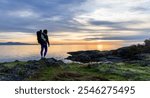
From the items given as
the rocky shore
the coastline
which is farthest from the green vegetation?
the rocky shore

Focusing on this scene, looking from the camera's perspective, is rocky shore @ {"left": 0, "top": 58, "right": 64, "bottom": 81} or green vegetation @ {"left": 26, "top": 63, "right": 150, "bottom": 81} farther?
Answer: green vegetation @ {"left": 26, "top": 63, "right": 150, "bottom": 81}

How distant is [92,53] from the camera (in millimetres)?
60688

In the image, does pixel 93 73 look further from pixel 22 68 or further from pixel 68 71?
pixel 22 68

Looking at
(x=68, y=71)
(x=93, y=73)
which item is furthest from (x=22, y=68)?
(x=93, y=73)

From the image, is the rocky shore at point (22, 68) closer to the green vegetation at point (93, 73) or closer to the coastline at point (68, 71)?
the coastline at point (68, 71)

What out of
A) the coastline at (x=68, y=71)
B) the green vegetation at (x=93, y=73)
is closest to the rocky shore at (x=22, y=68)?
the coastline at (x=68, y=71)

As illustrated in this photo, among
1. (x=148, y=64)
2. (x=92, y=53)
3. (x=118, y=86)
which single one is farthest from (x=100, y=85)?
(x=92, y=53)

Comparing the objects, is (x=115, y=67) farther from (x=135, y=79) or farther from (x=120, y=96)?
(x=120, y=96)

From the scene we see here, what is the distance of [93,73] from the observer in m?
40.4

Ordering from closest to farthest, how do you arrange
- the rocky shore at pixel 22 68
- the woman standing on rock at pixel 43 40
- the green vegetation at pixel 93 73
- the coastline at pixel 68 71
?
the rocky shore at pixel 22 68 < the coastline at pixel 68 71 < the green vegetation at pixel 93 73 < the woman standing on rock at pixel 43 40

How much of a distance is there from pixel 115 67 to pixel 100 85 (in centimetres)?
741

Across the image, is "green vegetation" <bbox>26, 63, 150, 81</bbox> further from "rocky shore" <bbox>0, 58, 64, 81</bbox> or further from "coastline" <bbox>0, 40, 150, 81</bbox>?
"rocky shore" <bbox>0, 58, 64, 81</bbox>

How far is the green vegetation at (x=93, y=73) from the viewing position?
38.8 m

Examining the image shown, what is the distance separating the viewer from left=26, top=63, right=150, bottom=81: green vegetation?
38750 millimetres
